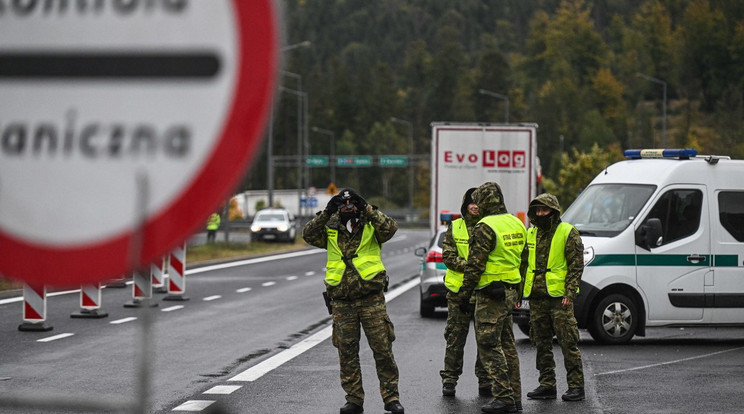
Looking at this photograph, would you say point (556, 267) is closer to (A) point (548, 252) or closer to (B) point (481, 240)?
(A) point (548, 252)

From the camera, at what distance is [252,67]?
2021 mm

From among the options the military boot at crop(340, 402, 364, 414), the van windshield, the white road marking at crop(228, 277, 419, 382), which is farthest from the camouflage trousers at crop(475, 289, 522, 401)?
the van windshield

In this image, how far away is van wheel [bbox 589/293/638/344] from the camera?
16.2m

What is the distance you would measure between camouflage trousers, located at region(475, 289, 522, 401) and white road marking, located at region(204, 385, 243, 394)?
221 centimetres

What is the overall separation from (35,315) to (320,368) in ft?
17.2

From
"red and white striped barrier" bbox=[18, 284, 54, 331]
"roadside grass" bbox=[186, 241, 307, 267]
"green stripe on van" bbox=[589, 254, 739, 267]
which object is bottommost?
"roadside grass" bbox=[186, 241, 307, 267]

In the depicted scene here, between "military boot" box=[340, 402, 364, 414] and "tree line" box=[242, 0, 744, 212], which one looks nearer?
"military boot" box=[340, 402, 364, 414]

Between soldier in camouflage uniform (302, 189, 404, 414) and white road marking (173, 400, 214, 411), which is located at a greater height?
soldier in camouflage uniform (302, 189, 404, 414)

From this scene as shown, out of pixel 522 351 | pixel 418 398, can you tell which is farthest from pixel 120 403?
pixel 522 351

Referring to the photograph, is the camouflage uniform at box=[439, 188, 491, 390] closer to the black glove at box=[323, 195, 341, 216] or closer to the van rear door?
the black glove at box=[323, 195, 341, 216]

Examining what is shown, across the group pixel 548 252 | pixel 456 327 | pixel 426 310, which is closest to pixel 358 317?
pixel 456 327

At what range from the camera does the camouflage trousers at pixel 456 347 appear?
1137 centimetres

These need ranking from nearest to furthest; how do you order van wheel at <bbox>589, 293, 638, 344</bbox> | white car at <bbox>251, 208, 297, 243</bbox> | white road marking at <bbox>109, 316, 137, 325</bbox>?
van wheel at <bbox>589, 293, 638, 344</bbox>, white road marking at <bbox>109, 316, 137, 325</bbox>, white car at <bbox>251, 208, 297, 243</bbox>

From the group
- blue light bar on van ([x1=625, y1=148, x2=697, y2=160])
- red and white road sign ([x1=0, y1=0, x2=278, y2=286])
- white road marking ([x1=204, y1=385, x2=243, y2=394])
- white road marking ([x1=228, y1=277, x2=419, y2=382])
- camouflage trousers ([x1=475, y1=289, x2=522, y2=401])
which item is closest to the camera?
red and white road sign ([x1=0, y1=0, x2=278, y2=286])
